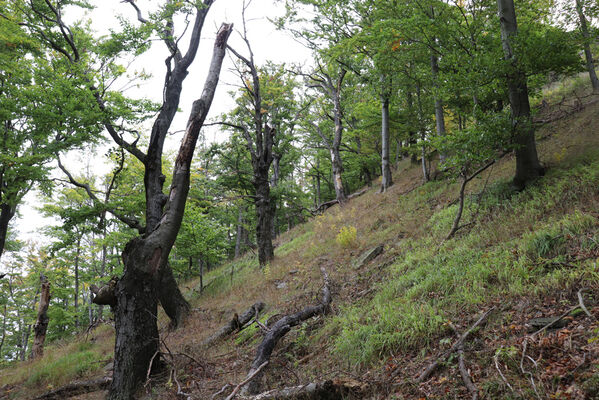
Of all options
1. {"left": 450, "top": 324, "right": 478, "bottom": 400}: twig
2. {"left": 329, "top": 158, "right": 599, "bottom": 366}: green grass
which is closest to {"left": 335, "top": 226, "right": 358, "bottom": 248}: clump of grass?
{"left": 329, "top": 158, "right": 599, "bottom": 366}: green grass

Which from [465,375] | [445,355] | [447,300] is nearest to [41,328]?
[447,300]

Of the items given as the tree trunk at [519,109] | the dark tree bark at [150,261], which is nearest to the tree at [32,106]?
the dark tree bark at [150,261]

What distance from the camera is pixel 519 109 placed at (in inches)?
263

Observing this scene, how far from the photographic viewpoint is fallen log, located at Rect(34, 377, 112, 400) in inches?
227

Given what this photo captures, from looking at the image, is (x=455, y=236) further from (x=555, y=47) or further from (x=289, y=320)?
(x=555, y=47)

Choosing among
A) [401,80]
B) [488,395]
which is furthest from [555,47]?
[488,395]

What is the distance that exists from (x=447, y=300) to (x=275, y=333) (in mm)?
2589

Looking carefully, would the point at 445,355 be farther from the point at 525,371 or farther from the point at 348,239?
the point at 348,239

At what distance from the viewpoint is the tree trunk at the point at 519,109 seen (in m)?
6.39

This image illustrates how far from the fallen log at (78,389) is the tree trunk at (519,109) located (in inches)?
381

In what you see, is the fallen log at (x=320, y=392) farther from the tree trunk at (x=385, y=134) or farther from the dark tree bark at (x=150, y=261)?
the tree trunk at (x=385, y=134)

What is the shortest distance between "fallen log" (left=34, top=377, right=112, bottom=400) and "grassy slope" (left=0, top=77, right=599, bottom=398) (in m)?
1.37

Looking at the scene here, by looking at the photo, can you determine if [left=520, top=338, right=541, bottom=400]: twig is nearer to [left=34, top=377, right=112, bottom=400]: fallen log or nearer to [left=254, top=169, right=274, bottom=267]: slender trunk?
[left=34, top=377, right=112, bottom=400]: fallen log

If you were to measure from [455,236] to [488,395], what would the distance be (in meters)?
4.57
